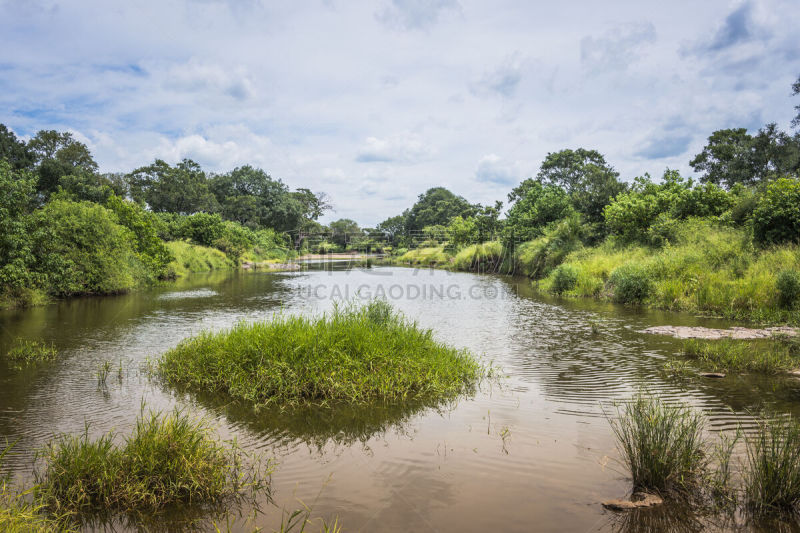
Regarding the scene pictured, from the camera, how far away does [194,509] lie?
430 centimetres

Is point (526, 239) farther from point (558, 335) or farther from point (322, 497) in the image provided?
point (322, 497)

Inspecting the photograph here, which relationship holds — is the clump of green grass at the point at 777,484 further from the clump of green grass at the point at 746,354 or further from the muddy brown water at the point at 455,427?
the clump of green grass at the point at 746,354

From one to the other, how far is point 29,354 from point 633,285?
1885 cm

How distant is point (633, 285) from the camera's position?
18.0 metres

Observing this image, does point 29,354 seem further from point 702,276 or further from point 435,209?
point 435,209

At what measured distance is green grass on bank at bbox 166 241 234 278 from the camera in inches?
1417

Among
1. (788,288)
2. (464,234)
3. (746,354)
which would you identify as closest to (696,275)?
(788,288)

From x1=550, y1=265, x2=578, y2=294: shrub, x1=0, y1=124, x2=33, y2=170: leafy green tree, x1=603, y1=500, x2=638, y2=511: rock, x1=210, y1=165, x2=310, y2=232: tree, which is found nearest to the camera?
x1=603, y1=500, x2=638, y2=511: rock

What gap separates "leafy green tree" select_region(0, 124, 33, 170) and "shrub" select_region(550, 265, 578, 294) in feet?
155

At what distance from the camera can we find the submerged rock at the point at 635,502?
4.25 meters

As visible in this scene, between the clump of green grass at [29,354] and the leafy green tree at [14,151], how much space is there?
4211 centimetres

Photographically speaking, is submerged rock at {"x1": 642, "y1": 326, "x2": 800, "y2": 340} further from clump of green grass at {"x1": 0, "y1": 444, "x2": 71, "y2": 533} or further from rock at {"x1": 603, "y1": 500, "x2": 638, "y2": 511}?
clump of green grass at {"x1": 0, "y1": 444, "x2": 71, "y2": 533}

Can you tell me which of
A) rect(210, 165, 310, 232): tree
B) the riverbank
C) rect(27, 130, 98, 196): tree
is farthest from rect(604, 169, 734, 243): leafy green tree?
rect(210, 165, 310, 232): tree

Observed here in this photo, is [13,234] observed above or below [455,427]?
above
